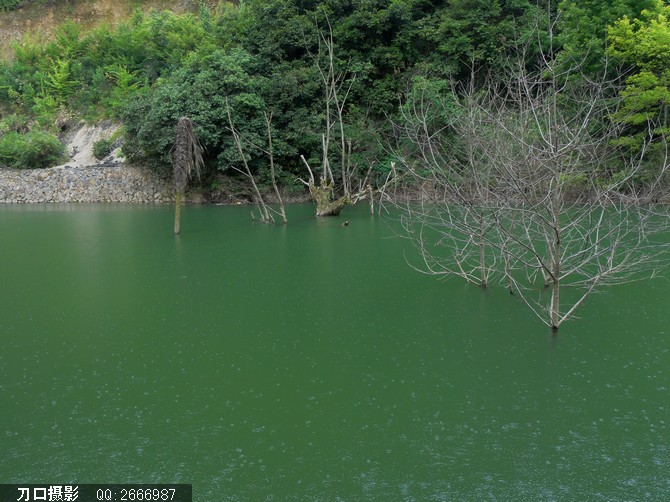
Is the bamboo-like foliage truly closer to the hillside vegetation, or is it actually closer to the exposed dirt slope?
the hillside vegetation

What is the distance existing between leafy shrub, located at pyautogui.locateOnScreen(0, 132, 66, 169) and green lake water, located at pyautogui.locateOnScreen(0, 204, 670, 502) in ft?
67.8

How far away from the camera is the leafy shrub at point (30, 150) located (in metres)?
25.7

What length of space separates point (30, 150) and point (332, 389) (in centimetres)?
2712

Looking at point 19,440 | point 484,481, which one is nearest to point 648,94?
point 484,481

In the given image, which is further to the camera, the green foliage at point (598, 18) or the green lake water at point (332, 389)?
the green foliage at point (598, 18)

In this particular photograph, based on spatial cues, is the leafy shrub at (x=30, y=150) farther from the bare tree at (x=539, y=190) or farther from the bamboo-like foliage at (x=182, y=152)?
the bare tree at (x=539, y=190)

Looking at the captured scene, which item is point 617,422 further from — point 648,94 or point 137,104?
point 137,104

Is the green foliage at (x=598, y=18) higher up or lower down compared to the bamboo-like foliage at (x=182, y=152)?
higher up

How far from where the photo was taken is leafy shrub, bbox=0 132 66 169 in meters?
25.7

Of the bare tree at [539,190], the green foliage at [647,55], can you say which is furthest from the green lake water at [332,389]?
the green foliage at [647,55]

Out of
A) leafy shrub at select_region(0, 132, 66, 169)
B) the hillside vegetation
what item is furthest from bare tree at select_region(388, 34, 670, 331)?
leafy shrub at select_region(0, 132, 66, 169)

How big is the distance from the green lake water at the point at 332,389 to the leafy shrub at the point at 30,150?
20666 mm

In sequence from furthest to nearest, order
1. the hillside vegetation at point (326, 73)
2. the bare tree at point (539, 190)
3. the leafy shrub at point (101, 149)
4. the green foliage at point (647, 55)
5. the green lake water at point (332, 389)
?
the leafy shrub at point (101, 149) → the hillside vegetation at point (326, 73) → the green foliage at point (647, 55) → the bare tree at point (539, 190) → the green lake water at point (332, 389)

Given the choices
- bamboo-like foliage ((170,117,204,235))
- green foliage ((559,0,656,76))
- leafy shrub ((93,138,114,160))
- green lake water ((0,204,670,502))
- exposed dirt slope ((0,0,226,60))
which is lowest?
green lake water ((0,204,670,502))
